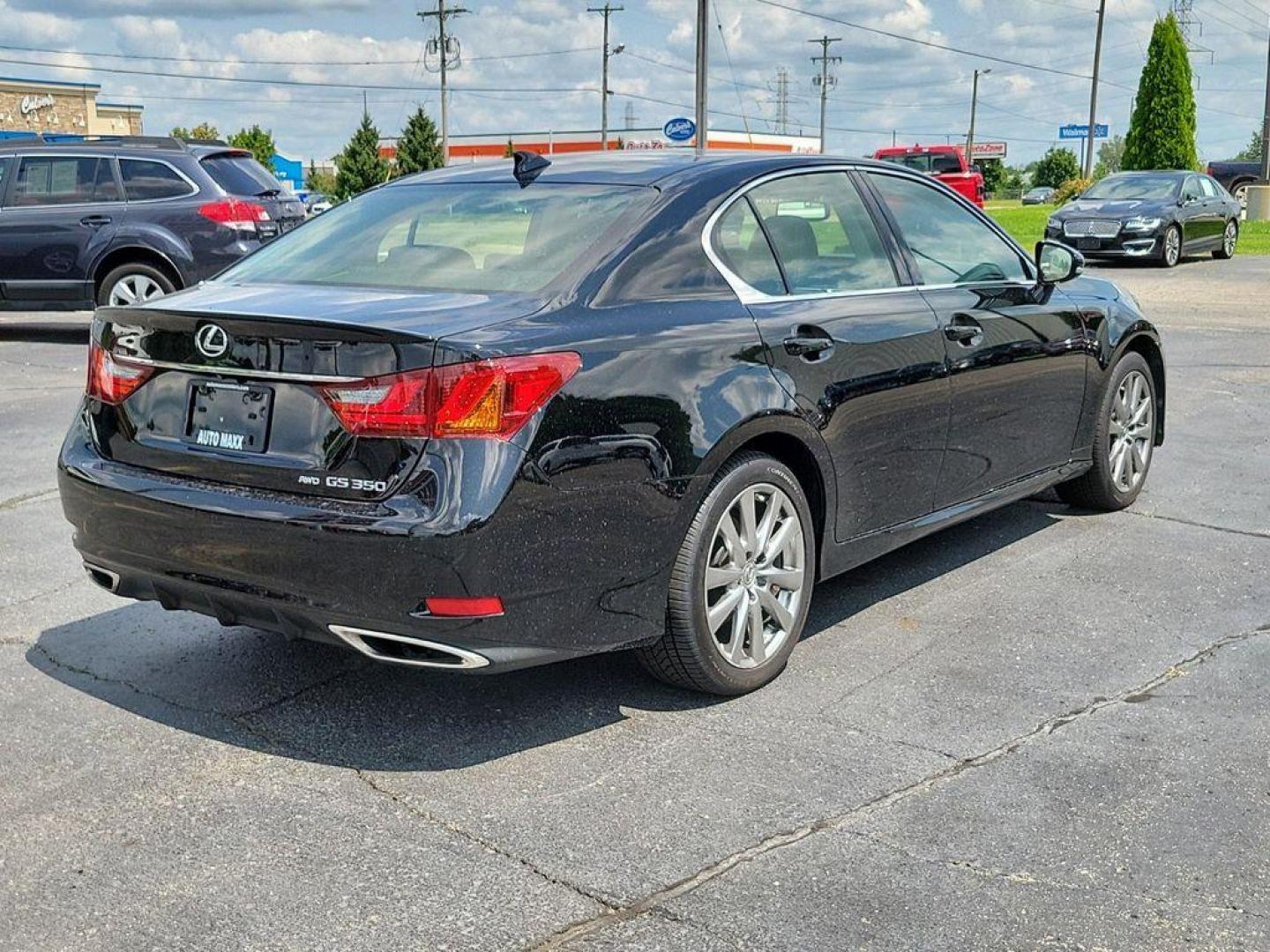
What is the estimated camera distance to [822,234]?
5.02 meters

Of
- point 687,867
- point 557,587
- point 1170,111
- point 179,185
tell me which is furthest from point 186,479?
point 1170,111

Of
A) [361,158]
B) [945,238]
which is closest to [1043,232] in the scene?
[945,238]

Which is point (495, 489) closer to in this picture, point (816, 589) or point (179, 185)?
point (816, 589)

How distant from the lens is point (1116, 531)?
6.55m

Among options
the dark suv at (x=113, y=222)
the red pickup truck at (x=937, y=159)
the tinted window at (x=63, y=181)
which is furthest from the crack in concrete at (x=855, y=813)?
the red pickup truck at (x=937, y=159)

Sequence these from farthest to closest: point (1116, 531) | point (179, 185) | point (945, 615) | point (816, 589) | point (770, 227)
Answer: point (179, 185) < point (1116, 531) < point (816, 589) < point (945, 615) < point (770, 227)

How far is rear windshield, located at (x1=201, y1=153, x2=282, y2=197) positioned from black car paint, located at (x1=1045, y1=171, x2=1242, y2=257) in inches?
494

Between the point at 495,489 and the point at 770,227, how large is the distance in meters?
1.62

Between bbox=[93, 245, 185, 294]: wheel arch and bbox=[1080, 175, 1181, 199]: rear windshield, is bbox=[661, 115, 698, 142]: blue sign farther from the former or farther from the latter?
bbox=[93, 245, 185, 294]: wheel arch

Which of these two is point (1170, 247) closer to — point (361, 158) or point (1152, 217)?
point (1152, 217)

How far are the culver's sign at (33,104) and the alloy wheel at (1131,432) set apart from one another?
84605 mm

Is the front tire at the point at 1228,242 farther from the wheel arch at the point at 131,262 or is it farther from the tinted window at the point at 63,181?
the tinted window at the point at 63,181

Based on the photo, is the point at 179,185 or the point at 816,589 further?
the point at 179,185

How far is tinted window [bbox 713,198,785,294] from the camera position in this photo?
15.1 feet
